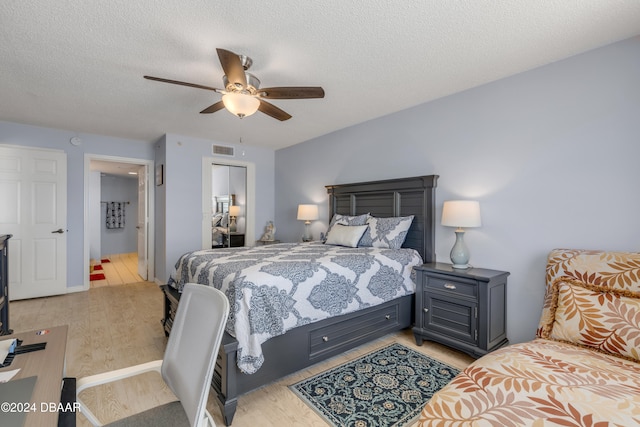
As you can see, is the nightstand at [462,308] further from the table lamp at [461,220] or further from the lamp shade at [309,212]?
the lamp shade at [309,212]

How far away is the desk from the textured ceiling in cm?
182

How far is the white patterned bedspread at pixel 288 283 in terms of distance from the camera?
1.91 m

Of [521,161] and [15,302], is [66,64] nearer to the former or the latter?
[15,302]

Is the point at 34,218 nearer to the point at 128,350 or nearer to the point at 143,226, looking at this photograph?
the point at 143,226

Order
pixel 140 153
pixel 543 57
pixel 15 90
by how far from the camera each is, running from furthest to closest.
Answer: pixel 140 153 < pixel 15 90 < pixel 543 57

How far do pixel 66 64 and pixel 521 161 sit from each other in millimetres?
3962

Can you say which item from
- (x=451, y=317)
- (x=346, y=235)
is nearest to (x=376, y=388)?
(x=451, y=317)

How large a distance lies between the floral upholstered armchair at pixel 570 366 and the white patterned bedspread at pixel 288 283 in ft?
3.56

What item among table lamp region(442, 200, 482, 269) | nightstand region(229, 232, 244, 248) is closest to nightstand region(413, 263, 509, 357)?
table lamp region(442, 200, 482, 269)

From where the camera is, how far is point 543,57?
2.37 metres

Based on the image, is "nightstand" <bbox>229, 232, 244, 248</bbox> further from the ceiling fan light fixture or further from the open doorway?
the ceiling fan light fixture

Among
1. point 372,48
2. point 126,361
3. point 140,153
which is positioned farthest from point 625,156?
point 140,153

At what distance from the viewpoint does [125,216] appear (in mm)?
8523

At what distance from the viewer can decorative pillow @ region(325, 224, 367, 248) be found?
11.3 feet
